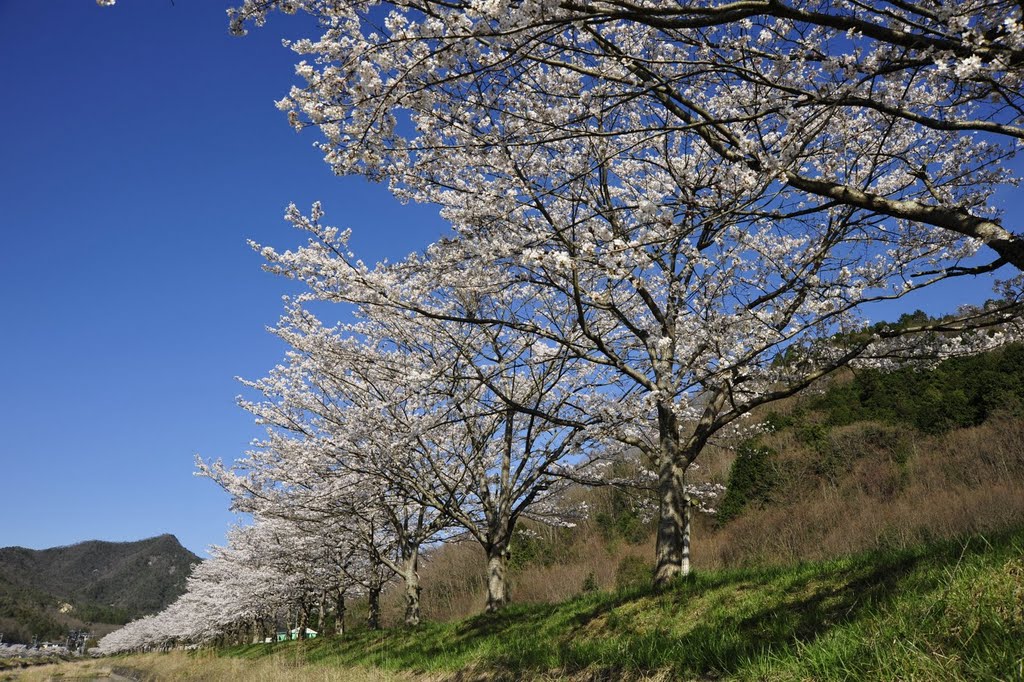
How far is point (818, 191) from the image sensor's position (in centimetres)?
420

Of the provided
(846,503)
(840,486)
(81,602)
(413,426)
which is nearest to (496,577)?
(413,426)

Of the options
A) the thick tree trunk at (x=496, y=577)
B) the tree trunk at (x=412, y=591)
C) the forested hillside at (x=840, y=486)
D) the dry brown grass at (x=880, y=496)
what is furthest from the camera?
the tree trunk at (x=412, y=591)

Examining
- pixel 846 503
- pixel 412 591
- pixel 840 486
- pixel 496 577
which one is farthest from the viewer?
pixel 840 486

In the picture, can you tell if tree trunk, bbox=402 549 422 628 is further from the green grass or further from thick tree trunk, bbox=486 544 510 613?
the green grass

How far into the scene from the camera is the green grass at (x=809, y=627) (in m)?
3.27

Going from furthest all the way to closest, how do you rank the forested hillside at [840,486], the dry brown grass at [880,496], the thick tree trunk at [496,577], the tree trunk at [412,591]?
1. the tree trunk at [412,591]
2. the forested hillside at [840,486]
3. the dry brown grass at [880,496]
4. the thick tree trunk at [496,577]

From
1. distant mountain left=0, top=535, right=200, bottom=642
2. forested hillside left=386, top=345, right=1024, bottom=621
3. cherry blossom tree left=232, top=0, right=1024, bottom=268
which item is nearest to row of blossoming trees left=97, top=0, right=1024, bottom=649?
cherry blossom tree left=232, top=0, right=1024, bottom=268

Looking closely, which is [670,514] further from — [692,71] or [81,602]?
[81,602]

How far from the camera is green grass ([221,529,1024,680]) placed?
3.27 m

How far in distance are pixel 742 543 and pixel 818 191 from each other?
15.8 meters

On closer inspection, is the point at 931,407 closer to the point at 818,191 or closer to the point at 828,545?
the point at 828,545

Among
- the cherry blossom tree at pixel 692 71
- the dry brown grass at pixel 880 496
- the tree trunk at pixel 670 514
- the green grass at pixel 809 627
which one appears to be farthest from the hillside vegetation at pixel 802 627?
the dry brown grass at pixel 880 496

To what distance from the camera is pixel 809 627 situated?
4367mm

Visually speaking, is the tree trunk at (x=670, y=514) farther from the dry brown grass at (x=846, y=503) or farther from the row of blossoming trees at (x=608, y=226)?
the dry brown grass at (x=846, y=503)
